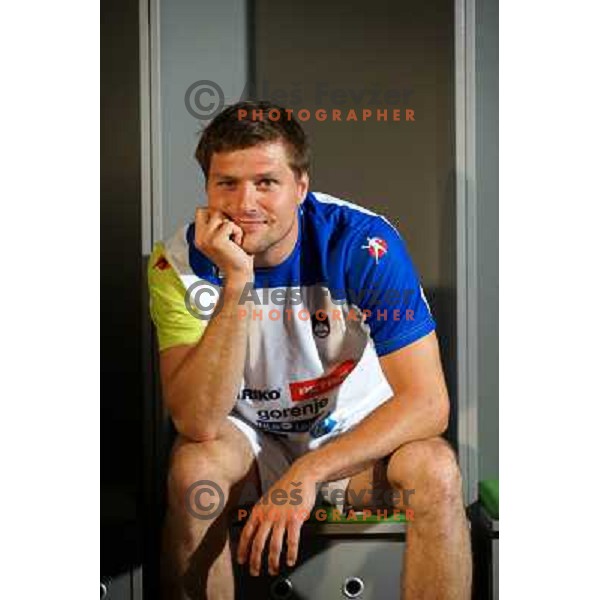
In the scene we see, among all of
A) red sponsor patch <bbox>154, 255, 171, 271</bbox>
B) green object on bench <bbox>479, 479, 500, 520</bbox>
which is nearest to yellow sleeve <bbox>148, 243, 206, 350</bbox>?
red sponsor patch <bbox>154, 255, 171, 271</bbox>

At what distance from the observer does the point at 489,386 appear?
1809mm

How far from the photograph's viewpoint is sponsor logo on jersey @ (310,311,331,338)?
5.75ft

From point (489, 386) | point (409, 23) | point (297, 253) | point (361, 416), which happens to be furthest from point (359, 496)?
point (409, 23)

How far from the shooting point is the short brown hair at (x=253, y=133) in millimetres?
1736

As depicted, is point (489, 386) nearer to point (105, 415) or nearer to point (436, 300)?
point (436, 300)

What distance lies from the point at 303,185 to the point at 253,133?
12 cm

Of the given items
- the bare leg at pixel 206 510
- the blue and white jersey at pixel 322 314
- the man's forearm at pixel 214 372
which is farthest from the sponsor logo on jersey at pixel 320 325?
the bare leg at pixel 206 510

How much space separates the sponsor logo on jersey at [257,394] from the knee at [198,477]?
4.0 inches

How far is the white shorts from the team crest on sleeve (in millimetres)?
351

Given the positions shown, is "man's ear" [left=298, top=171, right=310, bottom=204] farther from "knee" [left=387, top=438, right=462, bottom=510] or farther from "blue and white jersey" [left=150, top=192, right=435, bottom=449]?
"knee" [left=387, top=438, right=462, bottom=510]

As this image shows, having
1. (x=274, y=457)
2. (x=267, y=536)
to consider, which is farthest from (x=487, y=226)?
(x=267, y=536)

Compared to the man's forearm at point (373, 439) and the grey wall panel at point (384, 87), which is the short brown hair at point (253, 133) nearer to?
the grey wall panel at point (384, 87)

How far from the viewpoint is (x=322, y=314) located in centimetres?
175

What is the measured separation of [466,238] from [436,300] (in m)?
0.12
